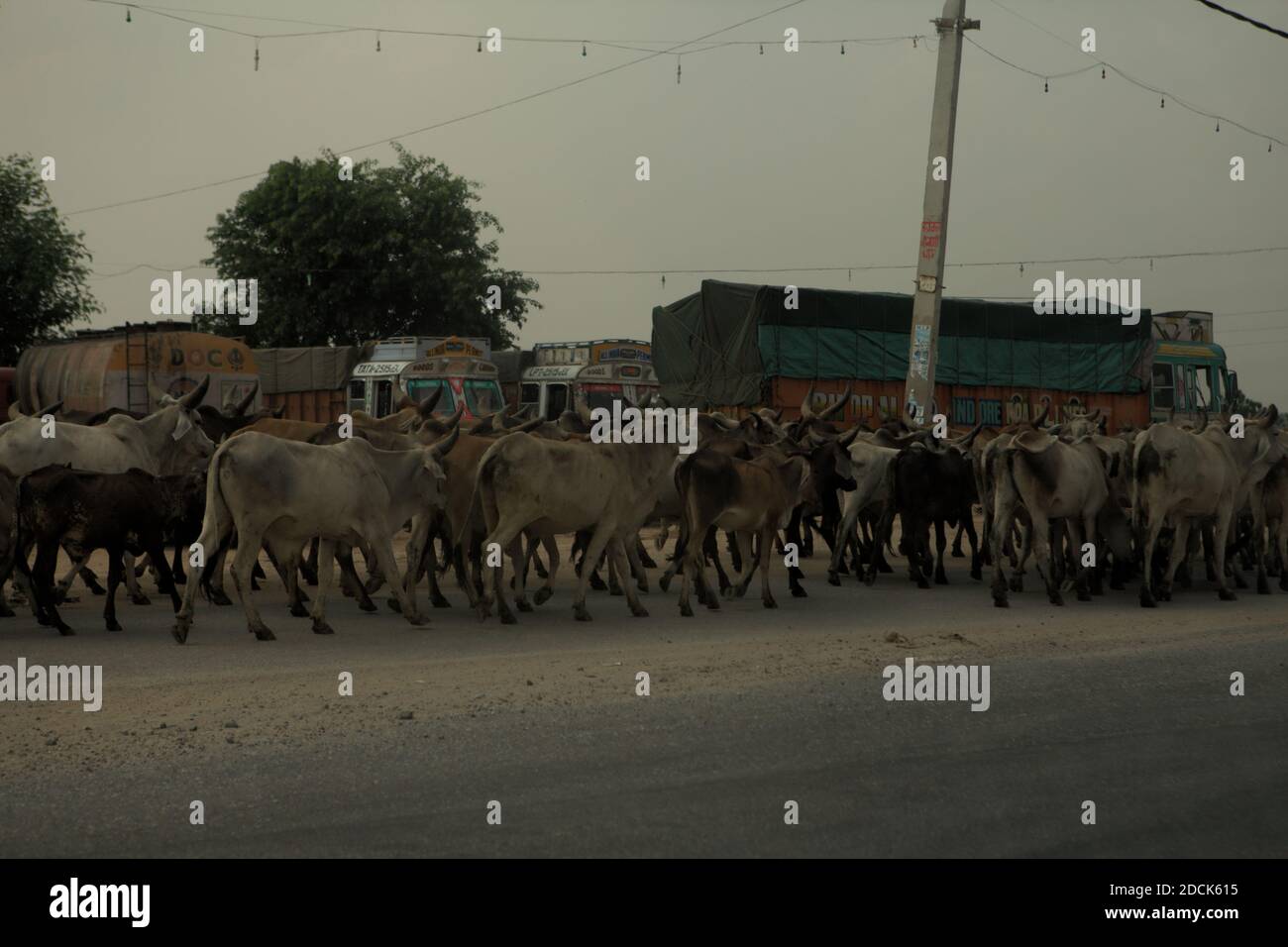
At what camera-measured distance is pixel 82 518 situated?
1177 centimetres

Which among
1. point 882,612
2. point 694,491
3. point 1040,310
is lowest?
point 882,612

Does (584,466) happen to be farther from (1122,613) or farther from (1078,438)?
(1078,438)

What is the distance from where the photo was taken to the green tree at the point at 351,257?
1860 inches

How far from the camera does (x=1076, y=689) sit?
31.8ft

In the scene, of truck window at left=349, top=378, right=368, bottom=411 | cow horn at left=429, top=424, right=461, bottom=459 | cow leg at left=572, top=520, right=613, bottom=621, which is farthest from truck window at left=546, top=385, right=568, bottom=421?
cow horn at left=429, top=424, right=461, bottom=459

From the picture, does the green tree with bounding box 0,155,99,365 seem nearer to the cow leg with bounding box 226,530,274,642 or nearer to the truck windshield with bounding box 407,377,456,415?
the truck windshield with bounding box 407,377,456,415

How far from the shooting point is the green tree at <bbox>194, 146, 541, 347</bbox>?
47250 millimetres

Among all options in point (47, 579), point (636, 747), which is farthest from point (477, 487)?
point (636, 747)

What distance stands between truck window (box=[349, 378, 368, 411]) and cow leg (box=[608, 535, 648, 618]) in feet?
53.3

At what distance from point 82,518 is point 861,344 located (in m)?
19.0

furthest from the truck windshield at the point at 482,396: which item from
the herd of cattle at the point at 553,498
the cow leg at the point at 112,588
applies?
the cow leg at the point at 112,588

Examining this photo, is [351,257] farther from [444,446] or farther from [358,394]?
[444,446]

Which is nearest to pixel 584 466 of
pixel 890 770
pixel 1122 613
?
pixel 1122 613
